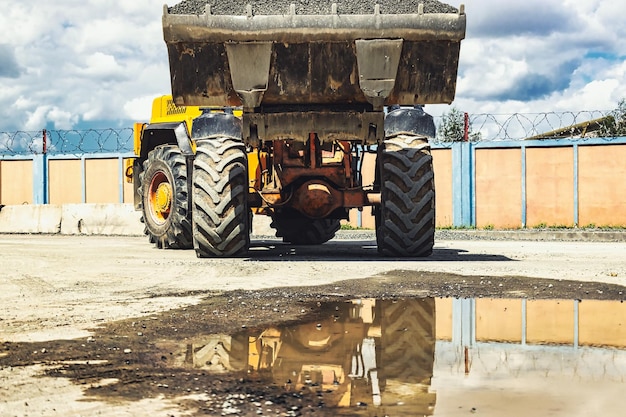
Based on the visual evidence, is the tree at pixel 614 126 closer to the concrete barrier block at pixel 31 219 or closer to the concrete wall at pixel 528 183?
the concrete wall at pixel 528 183

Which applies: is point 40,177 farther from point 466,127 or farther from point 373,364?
point 373,364

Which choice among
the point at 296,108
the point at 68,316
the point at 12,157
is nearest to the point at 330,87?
the point at 296,108

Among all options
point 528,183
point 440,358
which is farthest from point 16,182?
point 440,358

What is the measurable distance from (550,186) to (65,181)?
600 inches

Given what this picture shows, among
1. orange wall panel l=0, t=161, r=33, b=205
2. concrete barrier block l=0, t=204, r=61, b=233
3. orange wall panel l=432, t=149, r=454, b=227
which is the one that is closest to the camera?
concrete barrier block l=0, t=204, r=61, b=233

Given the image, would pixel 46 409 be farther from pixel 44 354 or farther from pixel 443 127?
pixel 443 127

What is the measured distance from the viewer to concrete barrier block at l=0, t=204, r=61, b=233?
21.4m

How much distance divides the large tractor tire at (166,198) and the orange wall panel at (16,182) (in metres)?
14.4

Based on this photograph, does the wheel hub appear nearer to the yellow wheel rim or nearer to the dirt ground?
the yellow wheel rim

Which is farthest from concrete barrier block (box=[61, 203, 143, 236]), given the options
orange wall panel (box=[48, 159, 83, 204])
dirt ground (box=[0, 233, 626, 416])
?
dirt ground (box=[0, 233, 626, 416])

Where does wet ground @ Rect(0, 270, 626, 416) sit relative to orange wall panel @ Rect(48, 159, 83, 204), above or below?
below

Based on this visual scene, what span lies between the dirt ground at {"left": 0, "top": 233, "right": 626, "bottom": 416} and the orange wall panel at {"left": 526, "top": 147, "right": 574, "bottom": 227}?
331 inches

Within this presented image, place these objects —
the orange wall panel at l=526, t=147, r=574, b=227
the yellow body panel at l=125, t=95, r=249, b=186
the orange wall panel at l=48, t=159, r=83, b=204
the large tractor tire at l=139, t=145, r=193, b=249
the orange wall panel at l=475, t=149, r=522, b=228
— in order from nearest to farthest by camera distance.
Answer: the large tractor tire at l=139, t=145, r=193, b=249 < the yellow body panel at l=125, t=95, r=249, b=186 < the orange wall panel at l=526, t=147, r=574, b=227 < the orange wall panel at l=475, t=149, r=522, b=228 < the orange wall panel at l=48, t=159, r=83, b=204

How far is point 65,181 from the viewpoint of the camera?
1040 inches
